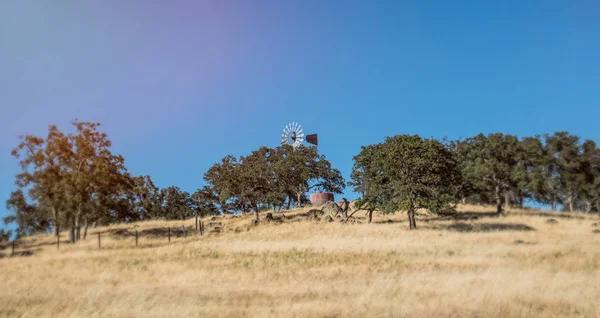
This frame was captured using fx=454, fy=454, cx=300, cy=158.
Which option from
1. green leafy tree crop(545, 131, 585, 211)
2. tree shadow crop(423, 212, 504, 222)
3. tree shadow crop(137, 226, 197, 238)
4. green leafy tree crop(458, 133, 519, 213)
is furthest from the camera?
green leafy tree crop(545, 131, 585, 211)

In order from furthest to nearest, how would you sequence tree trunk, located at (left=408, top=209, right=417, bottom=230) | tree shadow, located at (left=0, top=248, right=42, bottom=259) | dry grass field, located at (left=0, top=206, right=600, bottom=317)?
tree trunk, located at (left=408, top=209, right=417, bottom=230) → tree shadow, located at (left=0, top=248, right=42, bottom=259) → dry grass field, located at (left=0, top=206, right=600, bottom=317)

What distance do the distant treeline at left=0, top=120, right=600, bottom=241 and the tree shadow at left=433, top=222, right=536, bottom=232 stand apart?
216 cm

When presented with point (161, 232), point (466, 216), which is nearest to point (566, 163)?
point (466, 216)

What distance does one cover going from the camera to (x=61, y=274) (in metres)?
24.6

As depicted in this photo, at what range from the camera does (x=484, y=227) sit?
1806 inches

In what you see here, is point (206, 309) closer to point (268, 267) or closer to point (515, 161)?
point (268, 267)

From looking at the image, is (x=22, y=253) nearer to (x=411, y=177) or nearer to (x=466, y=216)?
(x=411, y=177)

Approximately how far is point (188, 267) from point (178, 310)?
1160cm

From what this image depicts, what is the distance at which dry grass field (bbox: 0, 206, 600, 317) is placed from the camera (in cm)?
1439

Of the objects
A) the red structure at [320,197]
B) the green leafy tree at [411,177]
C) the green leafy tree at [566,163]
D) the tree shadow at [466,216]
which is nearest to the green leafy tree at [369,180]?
the green leafy tree at [411,177]

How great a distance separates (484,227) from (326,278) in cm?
3065

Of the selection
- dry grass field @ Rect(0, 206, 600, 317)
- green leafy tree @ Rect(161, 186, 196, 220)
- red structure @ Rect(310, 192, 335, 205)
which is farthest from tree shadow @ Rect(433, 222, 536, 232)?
green leafy tree @ Rect(161, 186, 196, 220)

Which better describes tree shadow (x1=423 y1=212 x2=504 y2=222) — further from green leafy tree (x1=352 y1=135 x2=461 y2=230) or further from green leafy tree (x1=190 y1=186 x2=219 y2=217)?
green leafy tree (x1=190 y1=186 x2=219 y2=217)

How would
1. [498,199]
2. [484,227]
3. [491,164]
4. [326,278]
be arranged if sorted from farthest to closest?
[491,164] < [498,199] < [484,227] < [326,278]
